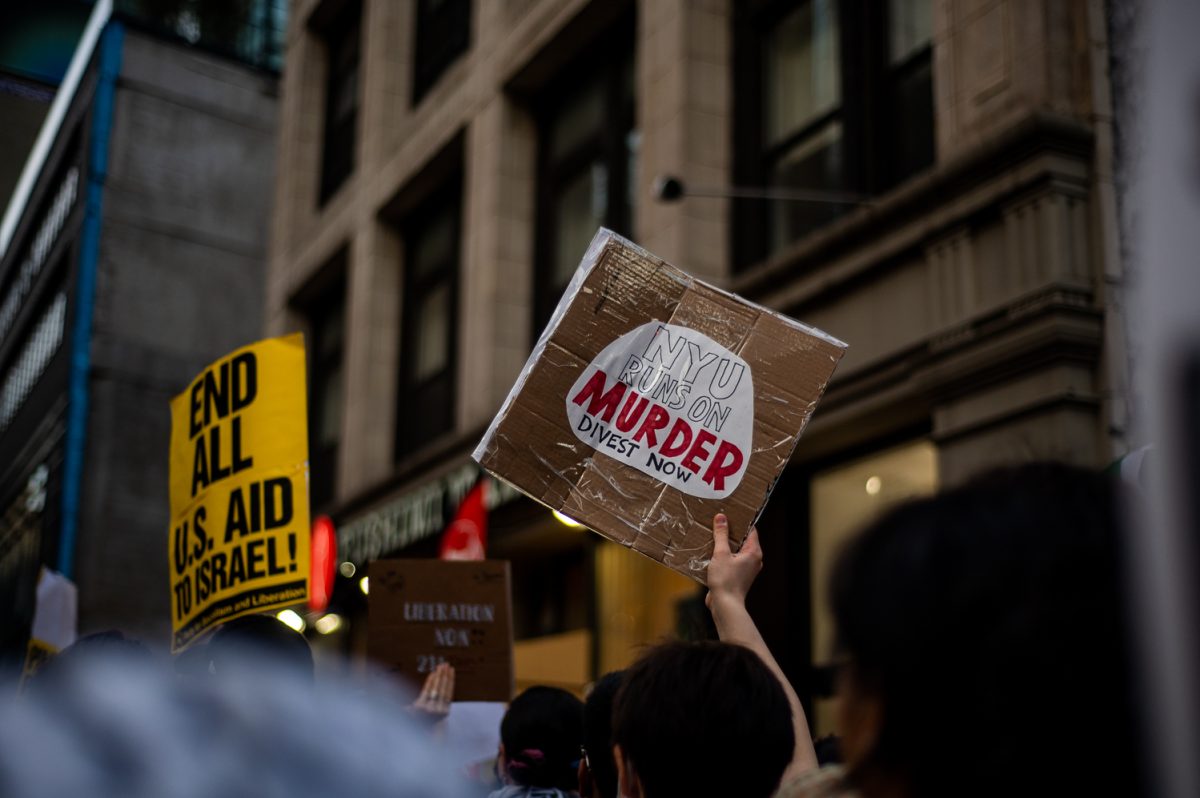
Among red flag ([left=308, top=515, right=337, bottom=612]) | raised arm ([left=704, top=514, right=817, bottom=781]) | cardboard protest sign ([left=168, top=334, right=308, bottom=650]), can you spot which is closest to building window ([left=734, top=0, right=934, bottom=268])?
cardboard protest sign ([left=168, top=334, right=308, bottom=650])

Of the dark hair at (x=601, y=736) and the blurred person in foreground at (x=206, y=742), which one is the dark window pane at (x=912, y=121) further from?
the blurred person in foreground at (x=206, y=742)

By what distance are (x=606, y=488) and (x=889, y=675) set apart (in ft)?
8.52

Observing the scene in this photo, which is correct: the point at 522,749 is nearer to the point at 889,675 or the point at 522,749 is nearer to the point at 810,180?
the point at 889,675

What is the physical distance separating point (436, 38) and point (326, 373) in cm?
516

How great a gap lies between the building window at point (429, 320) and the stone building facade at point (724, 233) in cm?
5

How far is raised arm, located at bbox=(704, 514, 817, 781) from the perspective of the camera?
104 inches

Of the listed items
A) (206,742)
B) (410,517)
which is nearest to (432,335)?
(410,517)

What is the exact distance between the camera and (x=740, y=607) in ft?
10.3

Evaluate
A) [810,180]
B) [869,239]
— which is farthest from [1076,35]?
[810,180]

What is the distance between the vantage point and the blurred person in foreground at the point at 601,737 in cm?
338

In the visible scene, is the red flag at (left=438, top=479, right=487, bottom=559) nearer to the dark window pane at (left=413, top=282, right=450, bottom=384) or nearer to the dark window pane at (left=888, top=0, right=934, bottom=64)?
the dark window pane at (left=413, top=282, right=450, bottom=384)

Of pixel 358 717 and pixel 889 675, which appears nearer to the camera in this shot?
pixel 358 717

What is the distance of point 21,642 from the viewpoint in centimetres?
947

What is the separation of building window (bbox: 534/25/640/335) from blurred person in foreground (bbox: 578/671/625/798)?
1033cm
